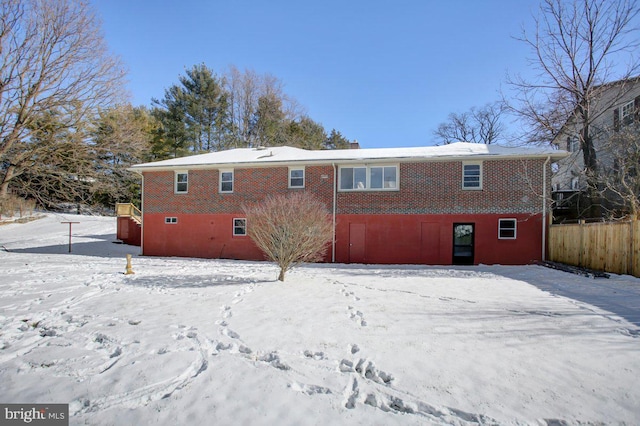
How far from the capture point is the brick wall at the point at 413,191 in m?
14.9

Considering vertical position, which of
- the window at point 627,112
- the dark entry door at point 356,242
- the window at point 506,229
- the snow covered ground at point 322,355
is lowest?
the snow covered ground at point 322,355

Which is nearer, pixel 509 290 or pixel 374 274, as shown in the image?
pixel 509 290

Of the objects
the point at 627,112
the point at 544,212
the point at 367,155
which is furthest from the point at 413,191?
the point at 627,112

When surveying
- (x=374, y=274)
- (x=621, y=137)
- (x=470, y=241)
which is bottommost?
(x=374, y=274)

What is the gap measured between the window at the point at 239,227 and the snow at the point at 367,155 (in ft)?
9.74

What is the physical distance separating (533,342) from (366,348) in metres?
2.32

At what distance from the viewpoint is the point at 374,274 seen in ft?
Result: 39.7

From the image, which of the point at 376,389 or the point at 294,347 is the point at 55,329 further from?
the point at 376,389

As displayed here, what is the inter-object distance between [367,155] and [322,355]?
532 inches

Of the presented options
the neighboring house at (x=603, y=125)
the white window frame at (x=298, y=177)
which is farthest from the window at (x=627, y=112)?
the white window frame at (x=298, y=177)

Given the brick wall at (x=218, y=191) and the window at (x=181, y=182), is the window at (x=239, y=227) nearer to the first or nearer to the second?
the brick wall at (x=218, y=191)

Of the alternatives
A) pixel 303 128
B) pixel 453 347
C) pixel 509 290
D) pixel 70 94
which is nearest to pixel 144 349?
pixel 453 347

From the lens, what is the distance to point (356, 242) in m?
16.3

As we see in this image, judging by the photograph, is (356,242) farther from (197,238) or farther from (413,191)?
(197,238)
